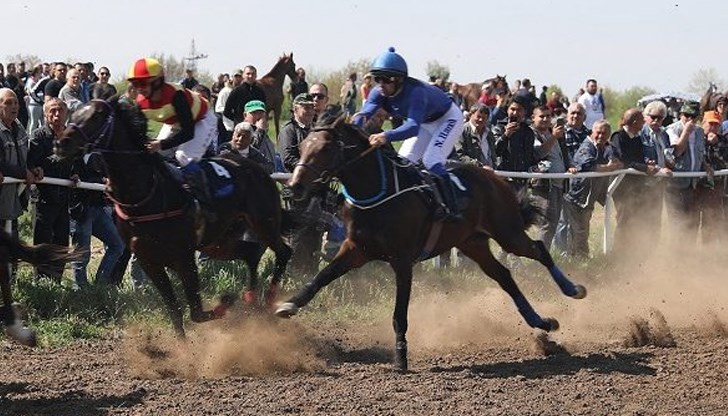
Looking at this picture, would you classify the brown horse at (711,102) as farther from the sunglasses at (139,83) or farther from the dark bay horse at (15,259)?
the dark bay horse at (15,259)

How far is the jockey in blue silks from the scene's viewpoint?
28.1 feet

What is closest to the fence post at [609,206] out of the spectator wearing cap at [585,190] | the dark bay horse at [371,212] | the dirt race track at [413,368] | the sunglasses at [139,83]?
the spectator wearing cap at [585,190]

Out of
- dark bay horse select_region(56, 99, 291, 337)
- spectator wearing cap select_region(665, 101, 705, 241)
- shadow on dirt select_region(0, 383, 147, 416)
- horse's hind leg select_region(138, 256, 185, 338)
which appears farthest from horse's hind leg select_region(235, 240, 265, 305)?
spectator wearing cap select_region(665, 101, 705, 241)

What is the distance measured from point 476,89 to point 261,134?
14.4 metres

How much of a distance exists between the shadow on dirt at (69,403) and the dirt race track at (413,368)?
0.05ft

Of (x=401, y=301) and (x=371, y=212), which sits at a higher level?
(x=371, y=212)

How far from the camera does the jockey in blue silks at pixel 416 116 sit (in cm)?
855

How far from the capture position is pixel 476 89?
25281 mm

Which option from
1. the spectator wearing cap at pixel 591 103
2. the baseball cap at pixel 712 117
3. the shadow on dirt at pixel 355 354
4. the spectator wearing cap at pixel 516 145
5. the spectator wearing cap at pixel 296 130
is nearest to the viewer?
the shadow on dirt at pixel 355 354

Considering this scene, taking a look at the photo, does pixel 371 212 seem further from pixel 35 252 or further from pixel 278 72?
pixel 278 72

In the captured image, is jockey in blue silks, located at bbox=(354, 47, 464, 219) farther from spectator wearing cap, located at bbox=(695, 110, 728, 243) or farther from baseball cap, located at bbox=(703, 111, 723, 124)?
baseball cap, located at bbox=(703, 111, 723, 124)

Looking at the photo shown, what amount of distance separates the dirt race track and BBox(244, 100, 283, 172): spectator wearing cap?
182 centimetres

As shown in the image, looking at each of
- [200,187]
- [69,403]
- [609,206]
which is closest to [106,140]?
[200,187]

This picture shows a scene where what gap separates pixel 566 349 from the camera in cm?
927
